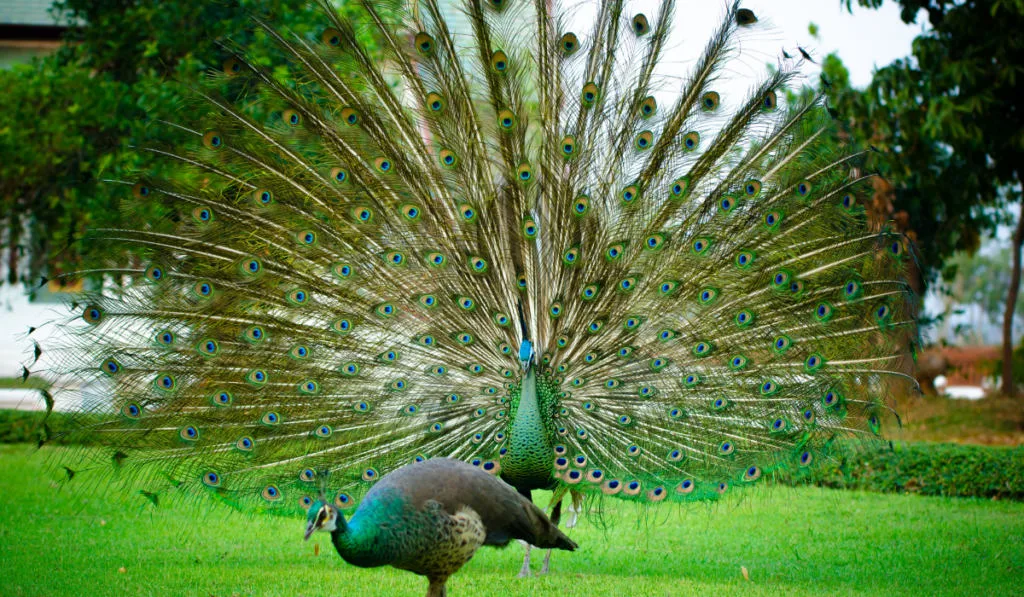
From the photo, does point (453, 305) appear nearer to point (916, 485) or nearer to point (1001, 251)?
point (916, 485)

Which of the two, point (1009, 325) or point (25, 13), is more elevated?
point (25, 13)

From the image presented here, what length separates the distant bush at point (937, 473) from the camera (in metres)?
9.76

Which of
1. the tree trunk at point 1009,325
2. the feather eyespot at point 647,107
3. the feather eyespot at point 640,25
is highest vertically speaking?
the tree trunk at point 1009,325

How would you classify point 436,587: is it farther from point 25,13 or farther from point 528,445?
point 25,13

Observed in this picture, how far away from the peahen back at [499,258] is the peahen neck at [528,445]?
211 millimetres

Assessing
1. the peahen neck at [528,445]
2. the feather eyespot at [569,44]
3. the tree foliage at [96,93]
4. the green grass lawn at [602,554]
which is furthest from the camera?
the tree foliage at [96,93]

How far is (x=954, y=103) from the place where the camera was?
10.7 meters

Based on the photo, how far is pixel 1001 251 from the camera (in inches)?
3273

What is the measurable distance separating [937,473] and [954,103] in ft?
12.9

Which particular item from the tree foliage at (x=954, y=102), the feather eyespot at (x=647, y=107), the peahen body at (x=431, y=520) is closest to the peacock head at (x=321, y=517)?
the peahen body at (x=431, y=520)

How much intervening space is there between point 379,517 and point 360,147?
263 centimetres

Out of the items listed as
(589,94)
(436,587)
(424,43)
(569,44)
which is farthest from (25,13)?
(436,587)

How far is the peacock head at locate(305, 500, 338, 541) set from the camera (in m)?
3.85

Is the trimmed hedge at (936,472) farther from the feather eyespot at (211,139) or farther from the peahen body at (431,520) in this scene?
the peahen body at (431,520)
